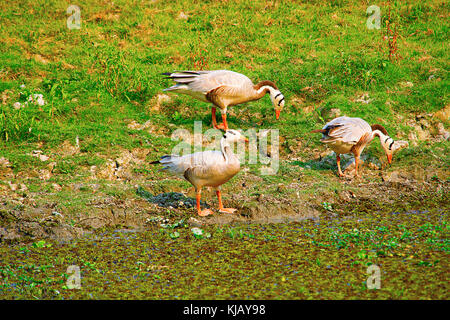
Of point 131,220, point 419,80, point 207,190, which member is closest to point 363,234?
point 207,190

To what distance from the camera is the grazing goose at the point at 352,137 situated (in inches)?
367

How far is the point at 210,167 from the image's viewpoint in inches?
314

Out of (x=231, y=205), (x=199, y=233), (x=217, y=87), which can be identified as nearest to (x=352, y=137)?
(x=231, y=205)

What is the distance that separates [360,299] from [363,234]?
185 centimetres

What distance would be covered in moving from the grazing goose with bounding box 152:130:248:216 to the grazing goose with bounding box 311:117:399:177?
1.92 metres

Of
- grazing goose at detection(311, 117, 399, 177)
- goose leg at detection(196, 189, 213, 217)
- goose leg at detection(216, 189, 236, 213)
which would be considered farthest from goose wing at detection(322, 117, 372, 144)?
goose leg at detection(196, 189, 213, 217)

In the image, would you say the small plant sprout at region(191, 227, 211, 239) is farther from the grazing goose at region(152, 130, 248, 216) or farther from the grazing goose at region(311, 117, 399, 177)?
the grazing goose at region(311, 117, 399, 177)

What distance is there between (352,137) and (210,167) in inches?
108

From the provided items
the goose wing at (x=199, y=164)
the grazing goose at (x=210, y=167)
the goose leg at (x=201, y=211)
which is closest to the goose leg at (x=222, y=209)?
the grazing goose at (x=210, y=167)

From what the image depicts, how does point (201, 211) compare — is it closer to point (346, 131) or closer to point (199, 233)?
point (199, 233)

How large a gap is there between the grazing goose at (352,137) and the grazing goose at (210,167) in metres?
1.92

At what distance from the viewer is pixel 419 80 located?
12.2 m

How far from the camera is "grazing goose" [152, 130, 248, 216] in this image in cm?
800
